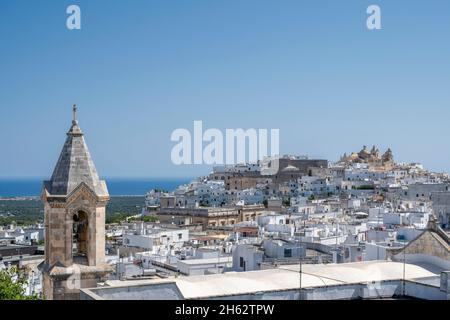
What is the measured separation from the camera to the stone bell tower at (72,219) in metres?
10.3

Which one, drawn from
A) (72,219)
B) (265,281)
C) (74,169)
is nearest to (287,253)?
(265,281)

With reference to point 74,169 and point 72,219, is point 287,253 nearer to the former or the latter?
point 72,219

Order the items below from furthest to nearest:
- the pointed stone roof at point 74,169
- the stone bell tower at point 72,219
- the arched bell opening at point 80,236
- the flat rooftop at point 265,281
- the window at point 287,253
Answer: the window at point 287,253 < the arched bell opening at point 80,236 < the pointed stone roof at point 74,169 < the stone bell tower at point 72,219 < the flat rooftop at point 265,281

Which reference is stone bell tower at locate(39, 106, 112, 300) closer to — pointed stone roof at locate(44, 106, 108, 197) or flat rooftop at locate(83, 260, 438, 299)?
pointed stone roof at locate(44, 106, 108, 197)

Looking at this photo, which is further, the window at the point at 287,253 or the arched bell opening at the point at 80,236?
the window at the point at 287,253

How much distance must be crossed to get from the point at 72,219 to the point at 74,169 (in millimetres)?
792

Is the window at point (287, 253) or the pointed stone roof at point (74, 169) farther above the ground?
the pointed stone roof at point (74, 169)

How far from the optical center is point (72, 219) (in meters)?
10.6

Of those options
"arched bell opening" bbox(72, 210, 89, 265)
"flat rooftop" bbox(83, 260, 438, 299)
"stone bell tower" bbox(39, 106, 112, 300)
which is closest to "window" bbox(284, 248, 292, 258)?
"flat rooftop" bbox(83, 260, 438, 299)

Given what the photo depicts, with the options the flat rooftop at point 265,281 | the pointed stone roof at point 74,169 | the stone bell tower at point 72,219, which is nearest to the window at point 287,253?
the flat rooftop at point 265,281

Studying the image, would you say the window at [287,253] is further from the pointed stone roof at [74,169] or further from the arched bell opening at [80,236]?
the pointed stone roof at [74,169]

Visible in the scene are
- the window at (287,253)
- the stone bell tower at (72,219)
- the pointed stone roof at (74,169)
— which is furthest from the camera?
the window at (287,253)

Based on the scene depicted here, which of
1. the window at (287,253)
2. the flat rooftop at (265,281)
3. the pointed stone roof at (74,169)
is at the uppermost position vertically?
the pointed stone roof at (74,169)

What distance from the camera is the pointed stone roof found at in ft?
34.3
